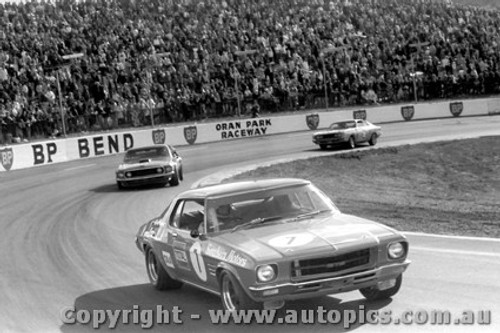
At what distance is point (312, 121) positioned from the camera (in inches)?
1852

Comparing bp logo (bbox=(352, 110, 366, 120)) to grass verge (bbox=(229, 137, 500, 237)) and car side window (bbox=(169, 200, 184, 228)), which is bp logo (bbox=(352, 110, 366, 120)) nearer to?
grass verge (bbox=(229, 137, 500, 237))

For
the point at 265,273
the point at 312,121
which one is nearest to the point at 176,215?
the point at 265,273

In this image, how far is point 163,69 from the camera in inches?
1558

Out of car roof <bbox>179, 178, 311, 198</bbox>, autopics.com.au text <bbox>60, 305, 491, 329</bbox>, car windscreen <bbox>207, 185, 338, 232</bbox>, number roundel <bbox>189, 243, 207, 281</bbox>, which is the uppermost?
car roof <bbox>179, 178, 311, 198</bbox>

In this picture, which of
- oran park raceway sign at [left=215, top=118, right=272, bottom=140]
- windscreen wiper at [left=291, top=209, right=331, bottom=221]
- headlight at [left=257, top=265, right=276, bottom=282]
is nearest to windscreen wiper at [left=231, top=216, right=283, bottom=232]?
windscreen wiper at [left=291, top=209, right=331, bottom=221]

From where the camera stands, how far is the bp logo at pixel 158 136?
4012 centimetres

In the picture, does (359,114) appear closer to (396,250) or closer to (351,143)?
(351,143)

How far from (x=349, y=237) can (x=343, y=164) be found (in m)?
22.6

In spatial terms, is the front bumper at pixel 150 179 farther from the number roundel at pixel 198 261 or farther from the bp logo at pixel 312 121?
the bp logo at pixel 312 121

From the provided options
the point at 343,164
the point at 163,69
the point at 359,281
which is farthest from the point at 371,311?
the point at 163,69

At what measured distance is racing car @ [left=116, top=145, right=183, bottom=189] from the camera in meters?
24.3

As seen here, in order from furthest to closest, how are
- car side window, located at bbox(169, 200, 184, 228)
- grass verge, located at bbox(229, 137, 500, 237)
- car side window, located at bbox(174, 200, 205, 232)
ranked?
1. grass verge, located at bbox(229, 137, 500, 237)
2. car side window, located at bbox(169, 200, 184, 228)
3. car side window, located at bbox(174, 200, 205, 232)

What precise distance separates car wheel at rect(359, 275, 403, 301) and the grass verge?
4.17 metres

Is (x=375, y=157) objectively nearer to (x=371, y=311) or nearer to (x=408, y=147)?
(x=408, y=147)
